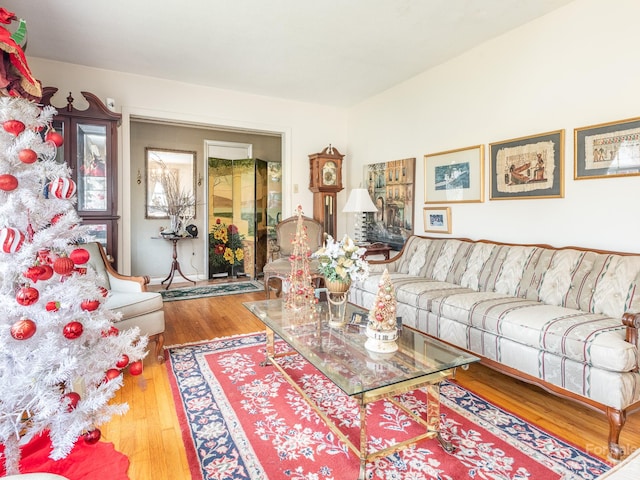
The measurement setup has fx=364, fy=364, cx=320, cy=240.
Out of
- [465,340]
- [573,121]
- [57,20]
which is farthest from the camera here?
[57,20]

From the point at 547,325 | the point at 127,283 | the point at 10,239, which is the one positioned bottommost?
the point at 547,325

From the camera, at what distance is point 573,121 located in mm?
2748

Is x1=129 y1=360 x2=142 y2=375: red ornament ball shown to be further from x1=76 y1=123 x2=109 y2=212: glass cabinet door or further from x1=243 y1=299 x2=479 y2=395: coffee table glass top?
x1=76 y1=123 x2=109 y2=212: glass cabinet door

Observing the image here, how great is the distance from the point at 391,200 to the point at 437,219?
2.49 feet

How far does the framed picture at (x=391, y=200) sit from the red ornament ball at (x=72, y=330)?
3.49 m

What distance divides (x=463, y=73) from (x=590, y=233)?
194 centimetres

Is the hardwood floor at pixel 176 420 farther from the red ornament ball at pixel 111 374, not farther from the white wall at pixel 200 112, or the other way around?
the white wall at pixel 200 112

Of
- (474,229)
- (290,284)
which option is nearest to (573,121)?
(474,229)

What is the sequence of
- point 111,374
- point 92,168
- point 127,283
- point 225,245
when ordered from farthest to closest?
point 225,245 < point 92,168 < point 127,283 < point 111,374

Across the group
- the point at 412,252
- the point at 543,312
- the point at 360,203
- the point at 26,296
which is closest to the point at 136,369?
the point at 26,296

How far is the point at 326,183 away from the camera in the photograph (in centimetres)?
511

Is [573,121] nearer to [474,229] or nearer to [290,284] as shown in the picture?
[474,229]

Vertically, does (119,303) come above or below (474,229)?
below

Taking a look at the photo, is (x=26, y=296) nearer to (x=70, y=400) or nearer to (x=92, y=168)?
(x=70, y=400)
